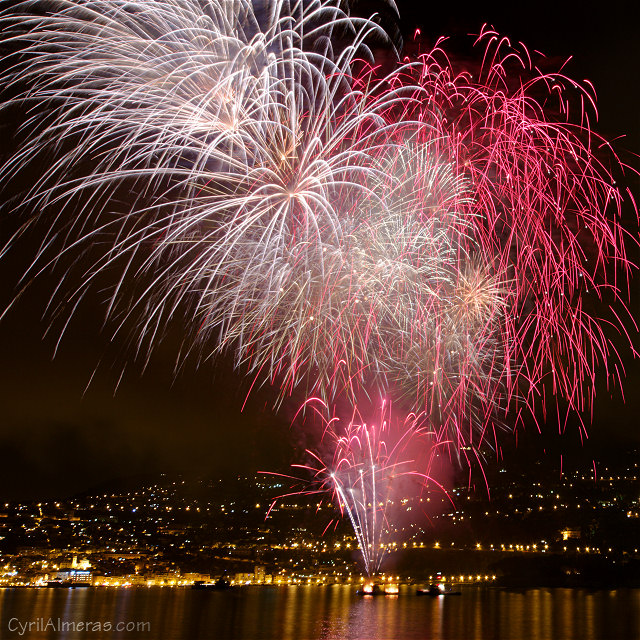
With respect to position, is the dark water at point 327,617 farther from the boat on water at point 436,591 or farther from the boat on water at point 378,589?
the boat on water at point 436,591

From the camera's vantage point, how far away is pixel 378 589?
75.1 m

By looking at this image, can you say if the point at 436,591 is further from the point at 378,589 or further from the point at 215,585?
the point at 215,585

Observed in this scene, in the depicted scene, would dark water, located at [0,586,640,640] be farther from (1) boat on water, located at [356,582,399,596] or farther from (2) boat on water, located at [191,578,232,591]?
(2) boat on water, located at [191,578,232,591]

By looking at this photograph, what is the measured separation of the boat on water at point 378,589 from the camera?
7307 centimetres

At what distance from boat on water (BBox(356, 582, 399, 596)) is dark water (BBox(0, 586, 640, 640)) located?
87 cm

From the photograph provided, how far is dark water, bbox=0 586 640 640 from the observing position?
40031 millimetres

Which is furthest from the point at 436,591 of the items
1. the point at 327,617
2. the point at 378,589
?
the point at 327,617

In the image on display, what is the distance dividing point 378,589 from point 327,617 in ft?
79.8

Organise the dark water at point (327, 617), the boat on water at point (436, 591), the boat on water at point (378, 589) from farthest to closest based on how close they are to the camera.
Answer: the boat on water at point (436, 591), the boat on water at point (378, 589), the dark water at point (327, 617)

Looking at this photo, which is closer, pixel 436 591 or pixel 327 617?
pixel 327 617

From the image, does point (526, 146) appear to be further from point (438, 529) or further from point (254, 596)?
point (438, 529)

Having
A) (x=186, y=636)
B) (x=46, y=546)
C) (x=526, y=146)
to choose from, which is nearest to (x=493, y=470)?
(x=46, y=546)

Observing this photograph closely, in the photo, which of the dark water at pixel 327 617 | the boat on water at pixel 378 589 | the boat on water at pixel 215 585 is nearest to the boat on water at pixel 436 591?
the dark water at pixel 327 617

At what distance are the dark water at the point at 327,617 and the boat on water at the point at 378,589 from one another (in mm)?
870
